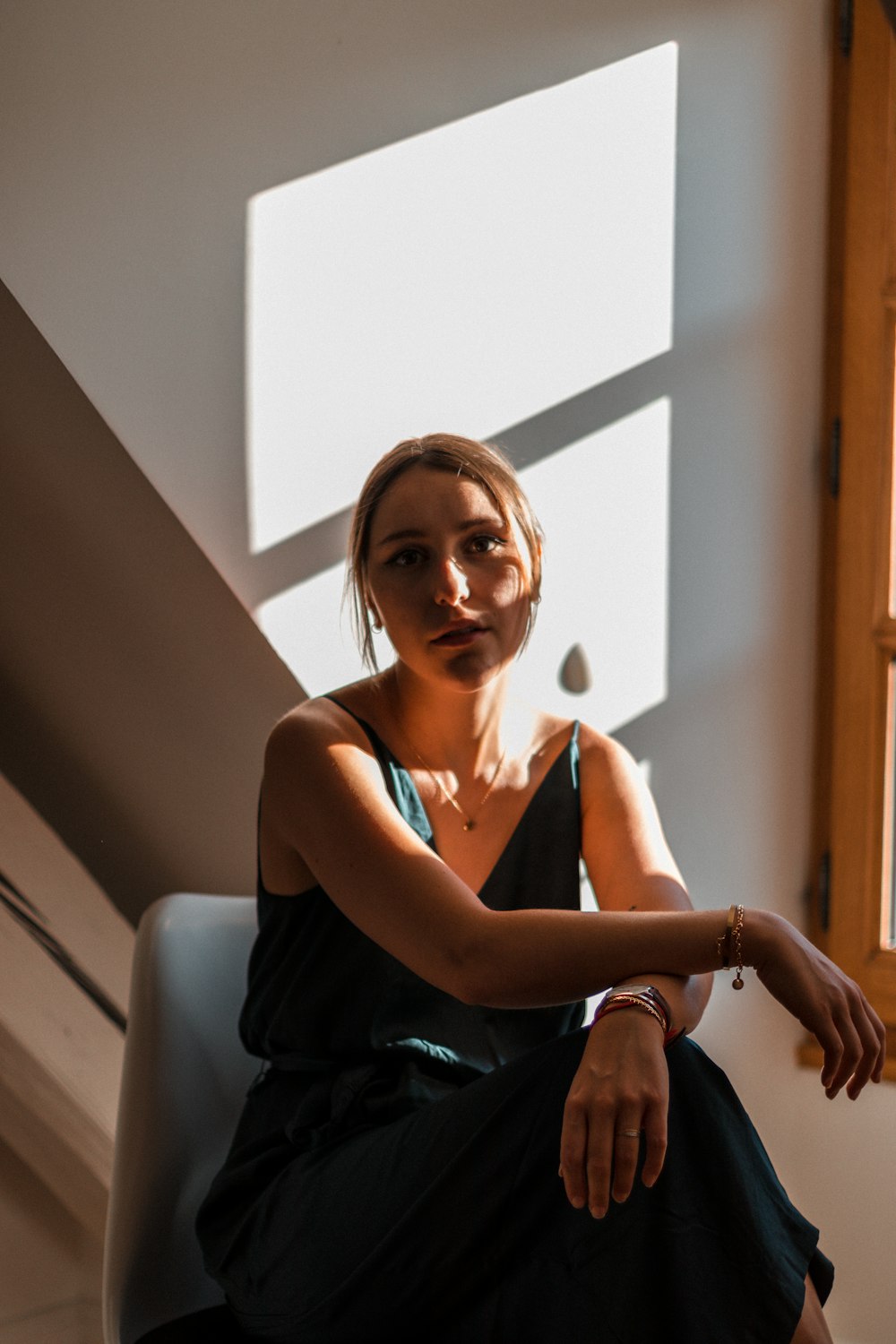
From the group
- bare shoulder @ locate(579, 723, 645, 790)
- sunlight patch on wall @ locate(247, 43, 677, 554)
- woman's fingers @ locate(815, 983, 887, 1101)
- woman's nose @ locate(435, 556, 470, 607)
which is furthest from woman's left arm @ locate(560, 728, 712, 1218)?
sunlight patch on wall @ locate(247, 43, 677, 554)

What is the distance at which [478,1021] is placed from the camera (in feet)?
4.87

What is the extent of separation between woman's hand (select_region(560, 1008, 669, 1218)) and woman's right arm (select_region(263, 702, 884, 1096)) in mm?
122

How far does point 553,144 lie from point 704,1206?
5.00 ft

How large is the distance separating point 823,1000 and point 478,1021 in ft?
1.42

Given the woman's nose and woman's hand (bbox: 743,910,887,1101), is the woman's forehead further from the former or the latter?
woman's hand (bbox: 743,910,887,1101)

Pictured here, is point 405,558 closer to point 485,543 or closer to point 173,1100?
point 485,543

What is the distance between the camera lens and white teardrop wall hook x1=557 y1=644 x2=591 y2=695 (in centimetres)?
199

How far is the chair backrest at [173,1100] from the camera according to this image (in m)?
1.47

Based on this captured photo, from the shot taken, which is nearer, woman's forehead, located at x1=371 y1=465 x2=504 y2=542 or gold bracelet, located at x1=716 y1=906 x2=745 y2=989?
gold bracelet, located at x1=716 y1=906 x2=745 y2=989

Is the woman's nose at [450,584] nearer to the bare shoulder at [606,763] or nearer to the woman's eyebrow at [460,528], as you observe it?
the woman's eyebrow at [460,528]

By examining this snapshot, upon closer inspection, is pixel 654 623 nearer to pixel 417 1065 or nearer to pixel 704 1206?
pixel 417 1065

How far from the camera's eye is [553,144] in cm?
195

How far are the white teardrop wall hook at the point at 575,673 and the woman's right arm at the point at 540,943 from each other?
66 centimetres

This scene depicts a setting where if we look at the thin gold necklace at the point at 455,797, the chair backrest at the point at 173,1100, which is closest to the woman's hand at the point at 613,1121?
the thin gold necklace at the point at 455,797
